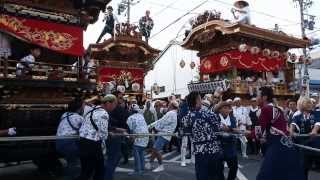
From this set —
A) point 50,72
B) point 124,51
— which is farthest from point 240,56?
point 50,72

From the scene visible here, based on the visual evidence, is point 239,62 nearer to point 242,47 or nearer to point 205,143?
point 242,47

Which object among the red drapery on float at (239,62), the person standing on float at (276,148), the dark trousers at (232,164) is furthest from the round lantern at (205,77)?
the person standing on float at (276,148)

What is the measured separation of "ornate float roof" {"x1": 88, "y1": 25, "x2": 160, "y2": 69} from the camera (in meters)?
25.1

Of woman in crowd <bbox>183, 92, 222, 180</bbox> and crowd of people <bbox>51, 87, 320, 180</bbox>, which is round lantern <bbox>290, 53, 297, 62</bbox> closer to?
crowd of people <bbox>51, 87, 320, 180</bbox>

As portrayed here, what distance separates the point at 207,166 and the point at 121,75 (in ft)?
67.8

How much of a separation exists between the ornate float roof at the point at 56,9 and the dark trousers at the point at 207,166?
768 centimetres

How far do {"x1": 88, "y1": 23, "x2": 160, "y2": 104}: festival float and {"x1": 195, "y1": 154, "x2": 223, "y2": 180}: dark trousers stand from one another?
18.8 metres

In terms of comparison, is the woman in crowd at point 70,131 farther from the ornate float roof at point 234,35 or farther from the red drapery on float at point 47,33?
the ornate float roof at point 234,35

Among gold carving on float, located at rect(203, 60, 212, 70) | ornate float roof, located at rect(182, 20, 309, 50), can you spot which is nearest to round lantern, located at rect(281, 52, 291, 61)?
ornate float roof, located at rect(182, 20, 309, 50)

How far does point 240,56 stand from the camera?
23047 millimetres

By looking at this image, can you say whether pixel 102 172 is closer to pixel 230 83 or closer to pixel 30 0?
pixel 30 0

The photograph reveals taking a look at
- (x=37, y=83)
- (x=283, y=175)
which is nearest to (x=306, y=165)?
(x=283, y=175)

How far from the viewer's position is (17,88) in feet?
32.3

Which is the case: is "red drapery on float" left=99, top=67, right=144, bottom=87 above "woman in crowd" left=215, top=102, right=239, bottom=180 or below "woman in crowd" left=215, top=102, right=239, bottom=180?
above
